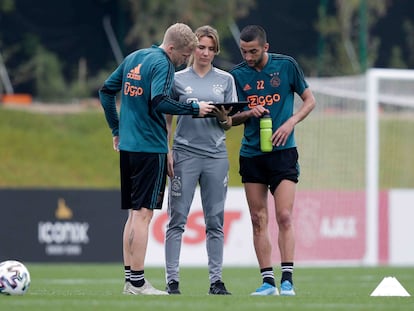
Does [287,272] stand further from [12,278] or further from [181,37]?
[12,278]

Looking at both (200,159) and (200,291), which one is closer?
(200,159)

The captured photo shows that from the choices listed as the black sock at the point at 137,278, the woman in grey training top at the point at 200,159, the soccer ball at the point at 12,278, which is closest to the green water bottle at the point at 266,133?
the woman in grey training top at the point at 200,159

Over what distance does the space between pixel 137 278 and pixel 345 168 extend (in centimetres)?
1121

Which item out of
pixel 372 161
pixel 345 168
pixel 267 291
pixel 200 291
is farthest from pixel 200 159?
pixel 345 168

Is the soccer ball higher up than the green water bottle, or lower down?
lower down

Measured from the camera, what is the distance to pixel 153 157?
9609mm

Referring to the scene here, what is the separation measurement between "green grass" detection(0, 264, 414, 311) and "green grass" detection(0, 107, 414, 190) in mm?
3112

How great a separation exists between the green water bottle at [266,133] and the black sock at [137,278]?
1449mm

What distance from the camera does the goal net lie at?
64.2 feet

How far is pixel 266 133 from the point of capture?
999 cm

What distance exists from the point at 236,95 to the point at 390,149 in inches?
525

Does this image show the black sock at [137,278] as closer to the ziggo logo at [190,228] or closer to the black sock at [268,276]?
the black sock at [268,276]

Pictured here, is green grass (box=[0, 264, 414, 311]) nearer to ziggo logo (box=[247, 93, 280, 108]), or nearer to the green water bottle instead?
the green water bottle

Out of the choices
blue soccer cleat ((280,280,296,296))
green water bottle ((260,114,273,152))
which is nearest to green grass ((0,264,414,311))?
blue soccer cleat ((280,280,296,296))
